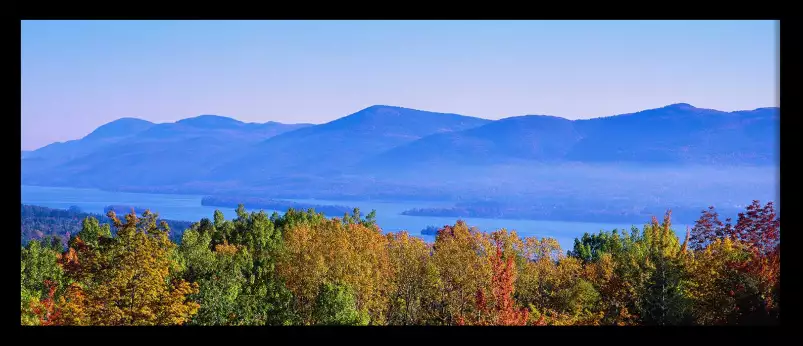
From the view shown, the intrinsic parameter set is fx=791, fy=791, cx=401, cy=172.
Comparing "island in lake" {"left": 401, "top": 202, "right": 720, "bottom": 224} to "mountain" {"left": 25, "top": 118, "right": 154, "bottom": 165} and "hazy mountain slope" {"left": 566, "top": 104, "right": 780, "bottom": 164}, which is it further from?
"mountain" {"left": 25, "top": 118, "right": 154, "bottom": 165}

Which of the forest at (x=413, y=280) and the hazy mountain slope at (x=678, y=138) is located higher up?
the hazy mountain slope at (x=678, y=138)

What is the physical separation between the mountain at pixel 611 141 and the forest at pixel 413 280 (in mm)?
28849

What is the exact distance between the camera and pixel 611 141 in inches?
2206

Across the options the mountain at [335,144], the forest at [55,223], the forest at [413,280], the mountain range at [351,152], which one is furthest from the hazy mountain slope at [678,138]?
the forest at [413,280]

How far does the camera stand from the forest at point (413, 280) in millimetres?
10898

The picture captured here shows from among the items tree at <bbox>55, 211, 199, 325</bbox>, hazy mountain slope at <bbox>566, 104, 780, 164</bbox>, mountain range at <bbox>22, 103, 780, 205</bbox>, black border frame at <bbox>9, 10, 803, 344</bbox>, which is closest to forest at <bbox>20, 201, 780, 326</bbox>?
tree at <bbox>55, 211, 199, 325</bbox>

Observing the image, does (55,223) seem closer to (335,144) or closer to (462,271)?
(335,144)

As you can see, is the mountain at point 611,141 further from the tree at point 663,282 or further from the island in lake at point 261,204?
the tree at point 663,282

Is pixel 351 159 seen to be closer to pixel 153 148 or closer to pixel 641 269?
pixel 153 148

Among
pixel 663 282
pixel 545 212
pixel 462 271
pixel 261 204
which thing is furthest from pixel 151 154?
pixel 663 282

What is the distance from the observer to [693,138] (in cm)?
6153

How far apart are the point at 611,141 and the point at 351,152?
62.4 ft
